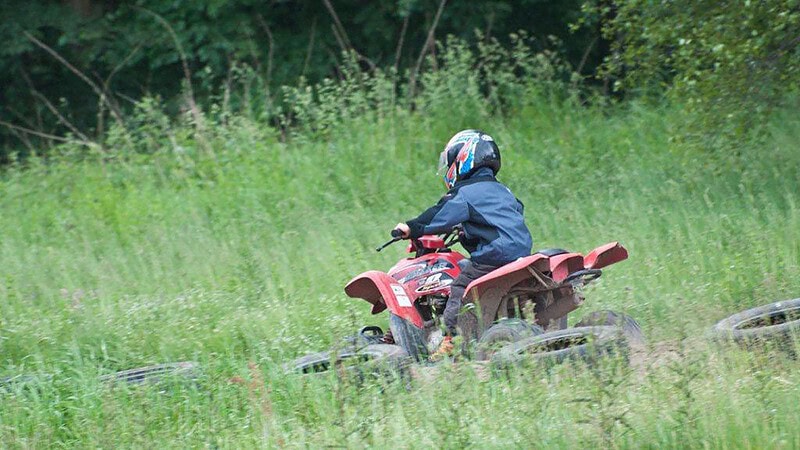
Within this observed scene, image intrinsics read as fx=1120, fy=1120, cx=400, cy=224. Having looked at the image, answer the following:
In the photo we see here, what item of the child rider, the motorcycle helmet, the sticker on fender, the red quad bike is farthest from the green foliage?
the sticker on fender

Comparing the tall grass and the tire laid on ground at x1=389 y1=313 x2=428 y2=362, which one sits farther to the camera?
the tire laid on ground at x1=389 y1=313 x2=428 y2=362

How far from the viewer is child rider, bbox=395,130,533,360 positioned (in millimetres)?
7211

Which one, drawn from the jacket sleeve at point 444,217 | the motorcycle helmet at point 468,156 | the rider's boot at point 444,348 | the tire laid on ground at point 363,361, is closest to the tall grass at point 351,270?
the tire laid on ground at point 363,361

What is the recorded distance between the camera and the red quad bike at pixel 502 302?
6500 millimetres

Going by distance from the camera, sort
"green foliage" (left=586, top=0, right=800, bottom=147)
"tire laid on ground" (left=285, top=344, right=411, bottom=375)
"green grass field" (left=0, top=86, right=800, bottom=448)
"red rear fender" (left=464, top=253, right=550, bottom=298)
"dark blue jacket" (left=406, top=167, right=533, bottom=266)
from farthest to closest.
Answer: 1. "green foliage" (left=586, top=0, right=800, bottom=147)
2. "dark blue jacket" (left=406, top=167, right=533, bottom=266)
3. "red rear fender" (left=464, top=253, right=550, bottom=298)
4. "tire laid on ground" (left=285, top=344, right=411, bottom=375)
5. "green grass field" (left=0, top=86, right=800, bottom=448)

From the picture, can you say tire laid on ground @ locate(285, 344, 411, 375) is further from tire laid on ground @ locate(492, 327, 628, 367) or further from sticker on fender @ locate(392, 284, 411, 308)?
tire laid on ground @ locate(492, 327, 628, 367)

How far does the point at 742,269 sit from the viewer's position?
8.52 metres

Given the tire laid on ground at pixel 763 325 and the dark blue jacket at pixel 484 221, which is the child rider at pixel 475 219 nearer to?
the dark blue jacket at pixel 484 221

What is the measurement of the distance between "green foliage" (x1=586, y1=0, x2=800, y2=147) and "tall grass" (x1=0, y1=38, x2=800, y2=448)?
489mm

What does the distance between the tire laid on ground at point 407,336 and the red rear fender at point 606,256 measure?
1.23 m

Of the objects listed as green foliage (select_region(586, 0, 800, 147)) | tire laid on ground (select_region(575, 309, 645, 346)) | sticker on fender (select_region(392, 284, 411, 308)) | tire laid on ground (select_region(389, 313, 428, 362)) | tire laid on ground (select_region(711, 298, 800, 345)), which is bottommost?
tire laid on ground (select_region(711, 298, 800, 345))

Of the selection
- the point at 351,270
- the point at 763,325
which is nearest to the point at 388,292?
the point at 763,325

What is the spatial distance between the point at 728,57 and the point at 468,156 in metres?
4.25

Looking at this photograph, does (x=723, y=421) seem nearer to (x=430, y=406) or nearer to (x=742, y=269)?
(x=430, y=406)
